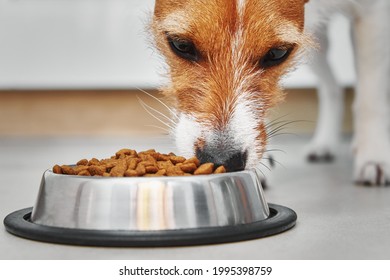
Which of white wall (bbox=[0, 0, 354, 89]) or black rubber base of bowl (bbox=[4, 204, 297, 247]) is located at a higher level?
white wall (bbox=[0, 0, 354, 89])

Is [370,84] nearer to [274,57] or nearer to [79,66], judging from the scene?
[274,57]

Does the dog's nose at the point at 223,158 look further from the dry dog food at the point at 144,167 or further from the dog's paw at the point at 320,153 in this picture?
the dog's paw at the point at 320,153

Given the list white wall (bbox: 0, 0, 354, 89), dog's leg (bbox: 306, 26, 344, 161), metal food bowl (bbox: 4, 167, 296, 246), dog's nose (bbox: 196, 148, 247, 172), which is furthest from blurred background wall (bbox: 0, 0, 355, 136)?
metal food bowl (bbox: 4, 167, 296, 246)

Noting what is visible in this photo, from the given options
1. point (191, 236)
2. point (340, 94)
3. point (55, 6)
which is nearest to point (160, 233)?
point (191, 236)

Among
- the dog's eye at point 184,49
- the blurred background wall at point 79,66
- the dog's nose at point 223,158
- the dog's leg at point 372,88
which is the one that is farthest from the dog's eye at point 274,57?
the blurred background wall at point 79,66

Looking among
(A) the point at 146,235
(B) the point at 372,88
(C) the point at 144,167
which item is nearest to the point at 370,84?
(B) the point at 372,88

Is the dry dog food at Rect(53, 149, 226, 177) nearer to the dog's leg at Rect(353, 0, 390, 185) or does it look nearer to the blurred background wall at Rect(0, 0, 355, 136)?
the dog's leg at Rect(353, 0, 390, 185)
